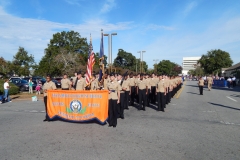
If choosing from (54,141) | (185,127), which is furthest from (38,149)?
(185,127)

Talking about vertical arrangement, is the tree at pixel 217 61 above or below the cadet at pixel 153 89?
above

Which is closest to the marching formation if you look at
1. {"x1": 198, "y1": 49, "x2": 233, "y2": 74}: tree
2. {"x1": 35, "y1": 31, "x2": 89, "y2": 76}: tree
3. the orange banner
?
the orange banner

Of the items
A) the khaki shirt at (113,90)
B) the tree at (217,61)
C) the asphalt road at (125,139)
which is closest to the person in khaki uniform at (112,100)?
the khaki shirt at (113,90)

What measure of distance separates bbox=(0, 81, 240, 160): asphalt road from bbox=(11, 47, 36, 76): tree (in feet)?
149

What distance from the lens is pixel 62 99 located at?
8.25m

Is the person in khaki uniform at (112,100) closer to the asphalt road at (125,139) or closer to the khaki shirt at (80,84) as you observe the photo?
the asphalt road at (125,139)

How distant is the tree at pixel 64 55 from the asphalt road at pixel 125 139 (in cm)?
3591

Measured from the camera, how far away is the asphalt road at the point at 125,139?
4.95m

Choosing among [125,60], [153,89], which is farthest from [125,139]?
[125,60]

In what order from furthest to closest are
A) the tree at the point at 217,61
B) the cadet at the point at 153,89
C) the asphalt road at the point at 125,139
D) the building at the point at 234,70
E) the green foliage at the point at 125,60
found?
the green foliage at the point at 125,60, the tree at the point at 217,61, the building at the point at 234,70, the cadet at the point at 153,89, the asphalt road at the point at 125,139

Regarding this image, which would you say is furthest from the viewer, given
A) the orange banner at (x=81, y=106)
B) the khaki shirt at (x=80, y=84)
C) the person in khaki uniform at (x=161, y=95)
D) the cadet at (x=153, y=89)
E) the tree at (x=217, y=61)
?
the tree at (x=217, y=61)

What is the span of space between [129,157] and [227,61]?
7142 centimetres

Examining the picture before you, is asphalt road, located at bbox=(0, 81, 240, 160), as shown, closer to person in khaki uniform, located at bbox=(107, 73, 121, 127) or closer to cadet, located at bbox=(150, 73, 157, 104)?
person in khaki uniform, located at bbox=(107, 73, 121, 127)

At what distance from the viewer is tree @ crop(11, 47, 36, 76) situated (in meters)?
49.9
